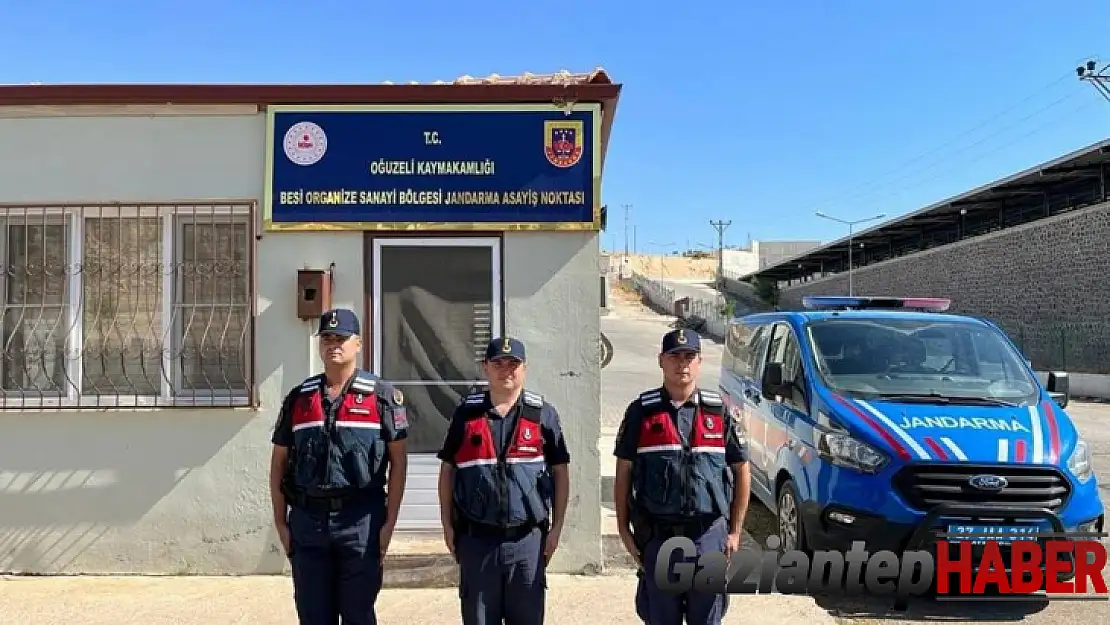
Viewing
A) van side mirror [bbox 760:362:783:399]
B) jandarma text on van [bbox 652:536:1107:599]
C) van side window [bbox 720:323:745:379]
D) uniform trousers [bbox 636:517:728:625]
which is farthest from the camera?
van side window [bbox 720:323:745:379]

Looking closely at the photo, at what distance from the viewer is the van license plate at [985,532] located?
448 centimetres

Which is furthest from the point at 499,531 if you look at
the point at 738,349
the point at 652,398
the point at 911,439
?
the point at 738,349

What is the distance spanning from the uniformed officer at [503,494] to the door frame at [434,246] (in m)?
1.92

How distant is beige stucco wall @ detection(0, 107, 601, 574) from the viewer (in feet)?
16.7

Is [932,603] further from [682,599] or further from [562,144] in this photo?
[562,144]

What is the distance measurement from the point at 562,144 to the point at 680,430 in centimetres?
264

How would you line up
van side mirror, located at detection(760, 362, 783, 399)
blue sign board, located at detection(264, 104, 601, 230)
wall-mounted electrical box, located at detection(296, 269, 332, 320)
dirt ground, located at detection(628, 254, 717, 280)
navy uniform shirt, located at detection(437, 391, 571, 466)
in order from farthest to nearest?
1. dirt ground, located at detection(628, 254, 717, 280)
2. van side mirror, located at detection(760, 362, 783, 399)
3. blue sign board, located at detection(264, 104, 601, 230)
4. wall-mounted electrical box, located at detection(296, 269, 332, 320)
5. navy uniform shirt, located at detection(437, 391, 571, 466)

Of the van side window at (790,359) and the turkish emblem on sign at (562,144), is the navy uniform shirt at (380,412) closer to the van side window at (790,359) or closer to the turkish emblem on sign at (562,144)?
the turkish emblem on sign at (562,144)

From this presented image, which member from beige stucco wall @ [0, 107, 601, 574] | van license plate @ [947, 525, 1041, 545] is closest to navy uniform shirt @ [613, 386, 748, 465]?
beige stucco wall @ [0, 107, 601, 574]

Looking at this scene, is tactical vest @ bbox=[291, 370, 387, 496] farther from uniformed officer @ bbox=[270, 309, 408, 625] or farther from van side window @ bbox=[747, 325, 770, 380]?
van side window @ bbox=[747, 325, 770, 380]

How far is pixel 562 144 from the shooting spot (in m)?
5.24

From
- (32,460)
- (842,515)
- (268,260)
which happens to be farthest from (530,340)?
(32,460)

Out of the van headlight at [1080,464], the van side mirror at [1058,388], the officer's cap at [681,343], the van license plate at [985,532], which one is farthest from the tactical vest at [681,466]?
the van side mirror at [1058,388]

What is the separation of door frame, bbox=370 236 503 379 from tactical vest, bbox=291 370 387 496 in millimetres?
1792
